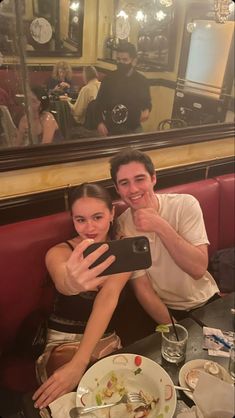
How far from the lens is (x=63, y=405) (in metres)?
0.90

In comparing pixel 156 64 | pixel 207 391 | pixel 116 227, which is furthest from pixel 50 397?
pixel 156 64

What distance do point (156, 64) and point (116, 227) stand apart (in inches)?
35.4

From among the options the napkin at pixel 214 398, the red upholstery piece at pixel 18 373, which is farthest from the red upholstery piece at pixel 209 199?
the napkin at pixel 214 398

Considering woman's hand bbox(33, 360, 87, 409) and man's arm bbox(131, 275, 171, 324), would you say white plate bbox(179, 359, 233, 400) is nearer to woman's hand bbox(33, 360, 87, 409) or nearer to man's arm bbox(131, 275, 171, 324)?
woman's hand bbox(33, 360, 87, 409)

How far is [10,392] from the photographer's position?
47.9 inches

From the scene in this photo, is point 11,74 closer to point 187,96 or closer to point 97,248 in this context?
point 97,248

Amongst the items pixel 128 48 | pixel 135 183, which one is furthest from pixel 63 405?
pixel 128 48

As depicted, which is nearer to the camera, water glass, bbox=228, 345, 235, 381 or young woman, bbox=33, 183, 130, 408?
water glass, bbox=228, 345, 235, 381

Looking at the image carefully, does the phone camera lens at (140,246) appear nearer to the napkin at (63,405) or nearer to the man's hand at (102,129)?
the napkin at (63,405)

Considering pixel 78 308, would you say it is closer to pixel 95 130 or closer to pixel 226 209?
pixel 95 130

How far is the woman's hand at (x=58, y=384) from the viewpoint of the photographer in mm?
928

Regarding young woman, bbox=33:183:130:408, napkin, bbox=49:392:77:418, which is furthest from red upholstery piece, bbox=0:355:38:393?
napkin, bbox=49:392:77:418

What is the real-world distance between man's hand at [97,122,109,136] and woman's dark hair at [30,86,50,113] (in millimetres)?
280

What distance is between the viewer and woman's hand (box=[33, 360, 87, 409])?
3.04 feet
